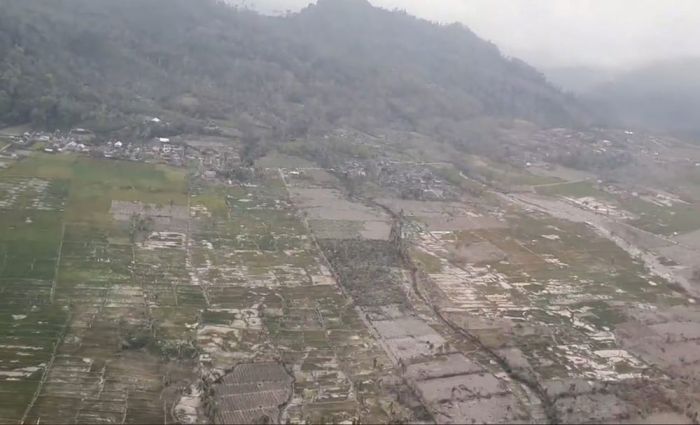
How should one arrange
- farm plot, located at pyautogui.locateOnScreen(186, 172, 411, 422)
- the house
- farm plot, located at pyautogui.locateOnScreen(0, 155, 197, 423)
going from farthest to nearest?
the house
farm plot, located at pyautogui.locateOnScreen(186, 172, 411, 422)
farm plot, located at pyautogui.locateOnScreen(0, 155, 197, 423)

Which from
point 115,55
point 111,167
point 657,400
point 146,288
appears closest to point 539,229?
point 657,400

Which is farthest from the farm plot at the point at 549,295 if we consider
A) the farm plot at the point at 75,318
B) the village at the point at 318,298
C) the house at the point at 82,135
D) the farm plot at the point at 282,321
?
the house at the point at 82,135

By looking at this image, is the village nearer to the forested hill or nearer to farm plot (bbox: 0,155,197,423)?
farm plot (bbox: 0,155,197,423)

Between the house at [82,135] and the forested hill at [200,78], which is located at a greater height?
the forested hill at [200,78]

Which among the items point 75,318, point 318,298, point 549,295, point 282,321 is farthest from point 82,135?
Answer: point 549,295

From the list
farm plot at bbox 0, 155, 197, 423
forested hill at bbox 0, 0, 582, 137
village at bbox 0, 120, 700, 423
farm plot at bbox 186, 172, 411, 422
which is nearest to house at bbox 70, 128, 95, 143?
village at bbox 0, 120, 700, 423

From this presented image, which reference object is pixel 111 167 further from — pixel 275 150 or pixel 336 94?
pixel 336 94

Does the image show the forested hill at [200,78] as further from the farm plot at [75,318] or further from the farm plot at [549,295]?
the farm plot at [549,295]

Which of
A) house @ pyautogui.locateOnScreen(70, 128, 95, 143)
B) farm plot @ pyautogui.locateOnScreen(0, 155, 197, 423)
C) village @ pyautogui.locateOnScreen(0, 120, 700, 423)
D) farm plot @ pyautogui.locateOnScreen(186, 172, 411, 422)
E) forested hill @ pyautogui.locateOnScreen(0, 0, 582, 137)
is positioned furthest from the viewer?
forested hill @ pyautogui.locateOnScreen(0, 0, 582, 137)
